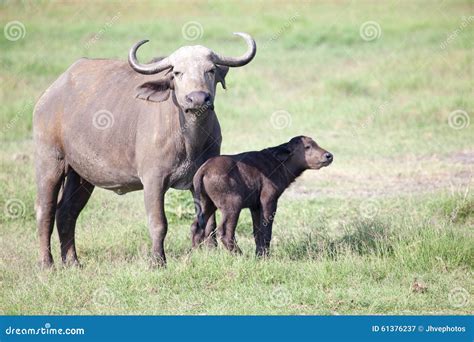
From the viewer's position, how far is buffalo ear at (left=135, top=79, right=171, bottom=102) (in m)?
8.69

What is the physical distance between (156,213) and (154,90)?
3.82 feet

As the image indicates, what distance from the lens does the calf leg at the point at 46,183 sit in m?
9.60

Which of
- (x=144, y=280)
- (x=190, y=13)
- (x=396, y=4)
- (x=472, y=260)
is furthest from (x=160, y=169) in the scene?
(x=190, y=13)

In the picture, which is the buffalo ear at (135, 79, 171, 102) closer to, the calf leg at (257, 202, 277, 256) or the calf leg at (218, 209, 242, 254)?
the calf leg at (218, 209, 242, 254)

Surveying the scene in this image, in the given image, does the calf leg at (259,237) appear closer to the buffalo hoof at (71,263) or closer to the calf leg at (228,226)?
the calf leg at (228,226)

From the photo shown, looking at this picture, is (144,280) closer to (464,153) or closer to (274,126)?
(464,153)

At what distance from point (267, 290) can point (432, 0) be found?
22115mm

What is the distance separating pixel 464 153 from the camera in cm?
1426

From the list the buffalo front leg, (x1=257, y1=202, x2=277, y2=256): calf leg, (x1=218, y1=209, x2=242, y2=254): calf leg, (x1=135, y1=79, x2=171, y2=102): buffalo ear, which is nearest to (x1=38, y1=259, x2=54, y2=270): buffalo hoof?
the buffalo front leg

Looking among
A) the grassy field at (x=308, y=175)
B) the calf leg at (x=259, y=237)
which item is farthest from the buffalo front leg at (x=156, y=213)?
the calf leg at (x=259, y=237)

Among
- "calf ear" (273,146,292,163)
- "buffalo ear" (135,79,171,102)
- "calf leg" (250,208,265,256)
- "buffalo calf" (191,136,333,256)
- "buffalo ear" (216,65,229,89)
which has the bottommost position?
"calf leg" (250,208,265,256)

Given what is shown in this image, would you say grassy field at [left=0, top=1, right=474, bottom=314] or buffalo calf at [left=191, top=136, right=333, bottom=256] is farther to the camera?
buffalo calf at [left=191, top=136, right=333, bottom=256]

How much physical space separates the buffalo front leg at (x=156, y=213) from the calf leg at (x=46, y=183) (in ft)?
4.68

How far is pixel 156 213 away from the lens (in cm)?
864
